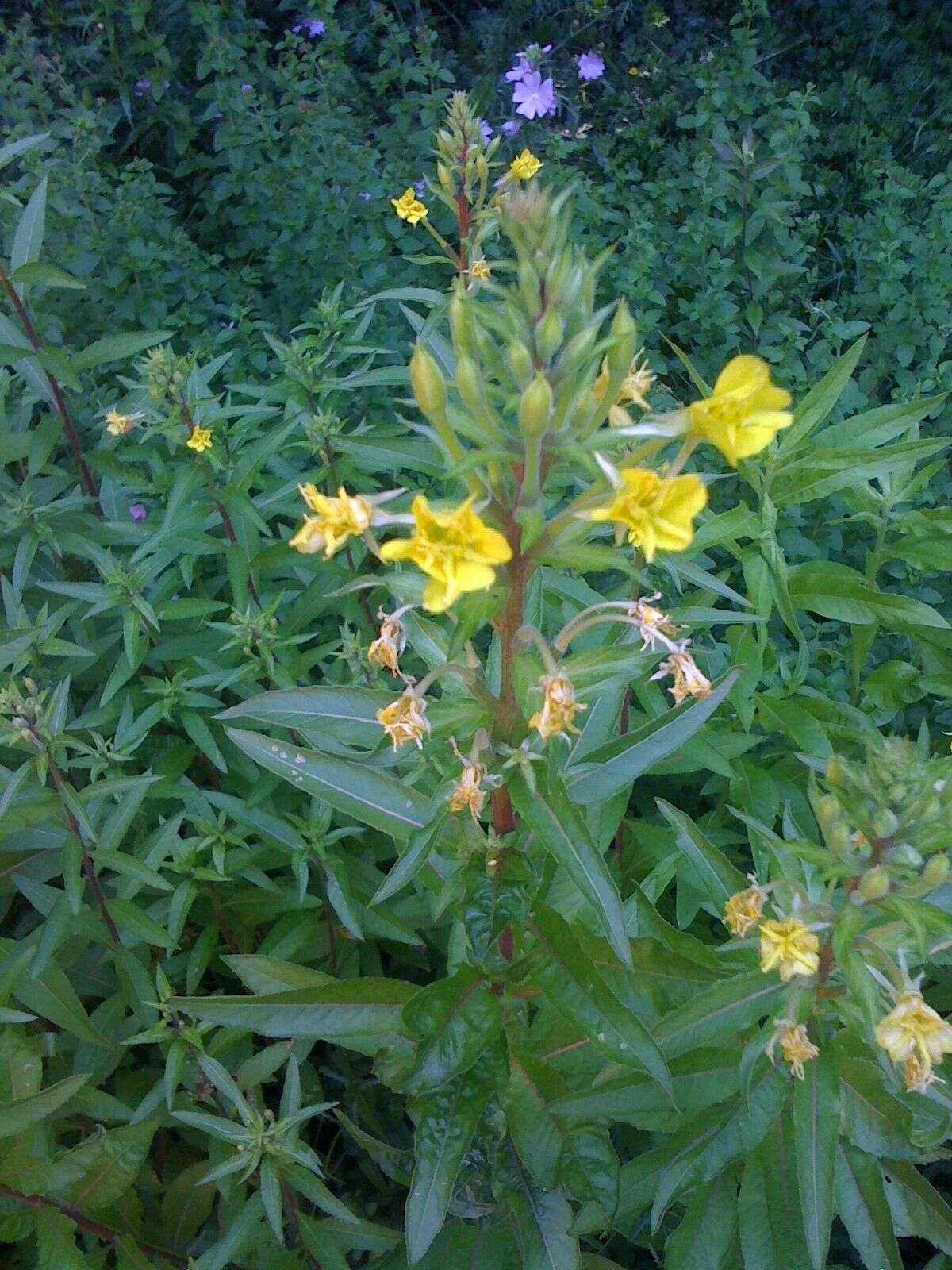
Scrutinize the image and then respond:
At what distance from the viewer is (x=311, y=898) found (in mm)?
2918

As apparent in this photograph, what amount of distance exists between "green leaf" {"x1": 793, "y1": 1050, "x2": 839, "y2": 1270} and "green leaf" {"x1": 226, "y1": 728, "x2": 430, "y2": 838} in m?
0.90

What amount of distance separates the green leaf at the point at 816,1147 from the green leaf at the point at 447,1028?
59 cm

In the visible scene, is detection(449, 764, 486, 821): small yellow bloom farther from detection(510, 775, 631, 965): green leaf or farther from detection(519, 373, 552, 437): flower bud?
detection(519, 373, 552, 437): flower bud

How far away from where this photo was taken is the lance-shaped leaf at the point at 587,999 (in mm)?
1709

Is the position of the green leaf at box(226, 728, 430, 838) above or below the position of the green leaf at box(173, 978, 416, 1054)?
above

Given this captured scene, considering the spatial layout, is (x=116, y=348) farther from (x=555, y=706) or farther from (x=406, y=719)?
(x=555, y=706)

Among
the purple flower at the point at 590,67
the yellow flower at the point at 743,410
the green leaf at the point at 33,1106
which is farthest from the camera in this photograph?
the purple flower at the point at 590,67

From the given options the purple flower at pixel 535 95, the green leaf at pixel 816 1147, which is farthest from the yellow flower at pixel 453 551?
the purple flower at pixel 535 95

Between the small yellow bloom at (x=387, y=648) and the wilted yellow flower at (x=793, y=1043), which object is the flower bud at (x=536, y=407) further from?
the wilted yellow flower at (x=793, y=1043)

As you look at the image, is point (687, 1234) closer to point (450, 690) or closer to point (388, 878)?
point (388, 878)

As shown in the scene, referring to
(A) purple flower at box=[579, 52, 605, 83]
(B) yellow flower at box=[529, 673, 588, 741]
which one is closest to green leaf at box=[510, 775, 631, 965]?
(B) yellow flower at box=[529, 673, 588, 741]

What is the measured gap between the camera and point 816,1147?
180cm

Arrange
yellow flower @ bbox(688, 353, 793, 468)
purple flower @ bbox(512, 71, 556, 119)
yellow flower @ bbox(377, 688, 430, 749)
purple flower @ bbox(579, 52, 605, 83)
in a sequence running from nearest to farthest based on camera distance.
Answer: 1. yellow flower @ bbox(688, 353, 793, 468)
2. yellow flower @ bbox(377, 688, 430, 749)
3. purple flower @ bbox(512, 71, 556, 119)
4. purple flower @ bbox(579, 52, 605, 83)

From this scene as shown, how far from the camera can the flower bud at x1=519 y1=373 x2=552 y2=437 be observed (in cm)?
133
